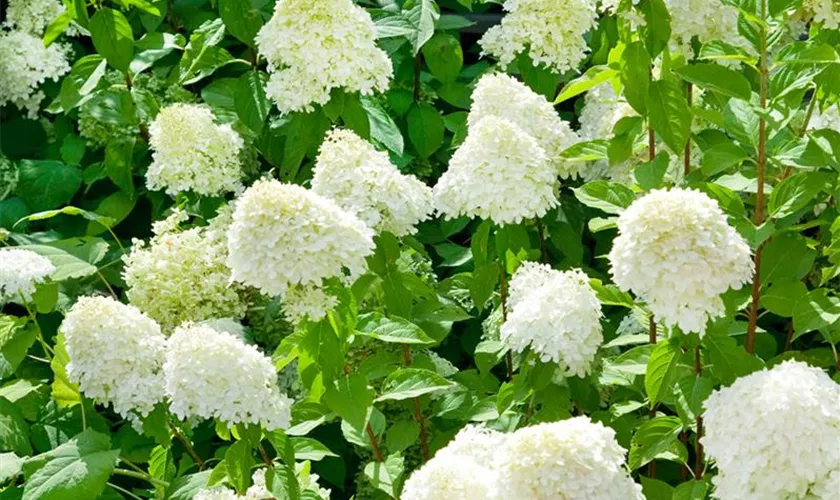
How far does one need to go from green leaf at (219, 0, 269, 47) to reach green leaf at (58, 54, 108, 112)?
39cm

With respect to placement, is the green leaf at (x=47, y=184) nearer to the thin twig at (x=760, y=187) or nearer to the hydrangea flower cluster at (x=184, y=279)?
the hydrangea flower cluster at (x=184, y=279)

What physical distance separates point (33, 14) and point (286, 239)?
7.02ft

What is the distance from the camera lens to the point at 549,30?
3225 mm

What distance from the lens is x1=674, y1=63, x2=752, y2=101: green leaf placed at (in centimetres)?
230

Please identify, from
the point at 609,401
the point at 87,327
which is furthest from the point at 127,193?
the point at 609,401

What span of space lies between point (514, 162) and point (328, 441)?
885 millimetres

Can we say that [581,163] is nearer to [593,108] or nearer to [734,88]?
[593,108]

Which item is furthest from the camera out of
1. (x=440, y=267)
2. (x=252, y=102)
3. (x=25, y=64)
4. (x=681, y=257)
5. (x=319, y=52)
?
(x=25, y=64)

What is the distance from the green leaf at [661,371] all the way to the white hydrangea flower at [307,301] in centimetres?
55

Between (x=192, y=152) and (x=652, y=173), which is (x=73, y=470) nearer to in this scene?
(x=192, y=152)

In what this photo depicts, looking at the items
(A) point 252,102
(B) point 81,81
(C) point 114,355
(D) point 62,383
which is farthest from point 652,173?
(B) point 81,81

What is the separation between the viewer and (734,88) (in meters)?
2.30

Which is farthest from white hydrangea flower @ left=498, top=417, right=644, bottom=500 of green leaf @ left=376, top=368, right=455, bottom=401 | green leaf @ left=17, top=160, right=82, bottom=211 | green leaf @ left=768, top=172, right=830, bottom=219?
green leaf @ left=17, top=160, right=82, bottom=211

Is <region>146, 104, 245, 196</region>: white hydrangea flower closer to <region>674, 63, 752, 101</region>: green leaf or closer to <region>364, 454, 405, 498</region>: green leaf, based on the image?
<region>364, 454, 405, 498</region>: green leaf
